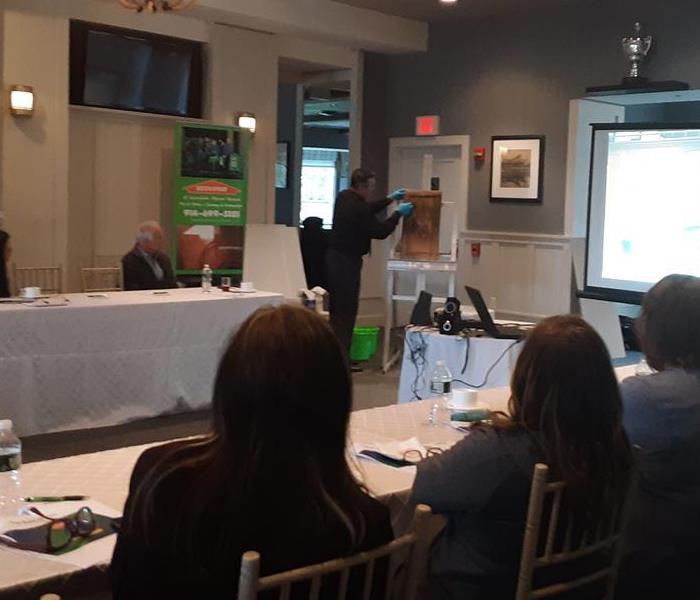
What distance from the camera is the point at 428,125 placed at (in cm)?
939

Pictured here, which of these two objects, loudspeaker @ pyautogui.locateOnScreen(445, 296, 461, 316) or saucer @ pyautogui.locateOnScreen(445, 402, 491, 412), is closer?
saucer @ pyautogui.locateOnScreen(445, 402, 491, 412)

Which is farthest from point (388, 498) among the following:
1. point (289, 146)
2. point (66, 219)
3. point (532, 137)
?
point (289, 146)

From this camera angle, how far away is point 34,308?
4895 millimetres

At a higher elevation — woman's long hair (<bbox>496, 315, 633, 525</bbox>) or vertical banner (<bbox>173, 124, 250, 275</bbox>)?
vertical banner (<bbox>173, 124, 250, 275</bbox>)

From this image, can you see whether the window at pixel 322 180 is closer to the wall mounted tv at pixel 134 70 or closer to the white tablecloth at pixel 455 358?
the wall mounted tv at pixel 134 70

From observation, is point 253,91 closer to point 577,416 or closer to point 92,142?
point 92,142

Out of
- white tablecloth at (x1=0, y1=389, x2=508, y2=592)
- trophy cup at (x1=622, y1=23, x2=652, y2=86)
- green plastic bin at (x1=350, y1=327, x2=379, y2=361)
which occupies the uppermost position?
trophy cup at (x1=622, y1=23, x2=652, y2=86)

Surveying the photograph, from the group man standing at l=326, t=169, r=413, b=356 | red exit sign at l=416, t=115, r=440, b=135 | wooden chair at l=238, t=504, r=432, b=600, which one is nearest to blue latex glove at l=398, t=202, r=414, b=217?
man standing at l=326, t=169, r=413, b=356

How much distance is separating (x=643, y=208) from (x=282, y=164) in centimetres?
663

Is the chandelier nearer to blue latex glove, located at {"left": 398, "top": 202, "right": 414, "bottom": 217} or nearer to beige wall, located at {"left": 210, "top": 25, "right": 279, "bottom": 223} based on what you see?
blue latex glove, located at {"left": 398, "top": 202, "right": 414, "bottom": 217}

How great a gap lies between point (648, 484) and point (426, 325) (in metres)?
3.09

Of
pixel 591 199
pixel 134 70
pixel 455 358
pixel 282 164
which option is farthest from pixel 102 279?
pixel 282 164

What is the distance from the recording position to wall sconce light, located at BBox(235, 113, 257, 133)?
8391 mm

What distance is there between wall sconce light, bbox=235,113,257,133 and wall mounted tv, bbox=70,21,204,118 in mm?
355
